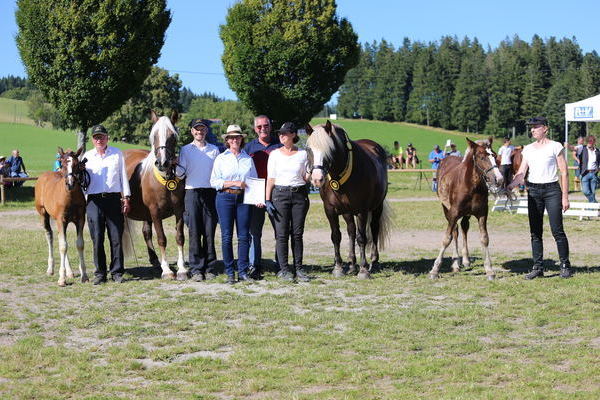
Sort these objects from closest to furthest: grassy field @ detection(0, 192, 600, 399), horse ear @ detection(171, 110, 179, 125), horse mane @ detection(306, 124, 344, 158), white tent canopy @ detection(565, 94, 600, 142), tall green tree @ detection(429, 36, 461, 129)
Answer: grassy field @ detection(0, 192, 600, 399)
horse mane @ detection(306, 124, 344, 158)
horse ear @ detection(171, 110, 179, 125)
white tent canopy @ detection(565, 94, 600, 142)
tall green tree @ detection(429, 36, 461, 129)

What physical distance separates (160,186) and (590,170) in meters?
15.3

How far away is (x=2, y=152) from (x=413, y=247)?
68.9 meters

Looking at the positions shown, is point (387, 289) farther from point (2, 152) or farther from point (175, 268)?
point (2, 152)

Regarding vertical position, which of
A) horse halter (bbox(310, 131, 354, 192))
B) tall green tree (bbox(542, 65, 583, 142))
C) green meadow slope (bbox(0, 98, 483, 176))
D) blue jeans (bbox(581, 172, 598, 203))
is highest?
tall green tree (bbox(542, 65, 583, 142))

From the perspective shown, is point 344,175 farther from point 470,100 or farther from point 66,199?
point 470,100

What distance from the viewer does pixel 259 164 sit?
36.1ft

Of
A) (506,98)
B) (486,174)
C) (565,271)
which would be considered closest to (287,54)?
(486,174)

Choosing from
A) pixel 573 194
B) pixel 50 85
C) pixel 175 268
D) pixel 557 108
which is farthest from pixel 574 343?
pixel 557 108

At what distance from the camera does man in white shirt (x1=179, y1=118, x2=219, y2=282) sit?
34.3 feet

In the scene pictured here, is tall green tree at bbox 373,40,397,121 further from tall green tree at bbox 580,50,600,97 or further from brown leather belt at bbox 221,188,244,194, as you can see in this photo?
brown leather belt at bbox 221,188,244,194

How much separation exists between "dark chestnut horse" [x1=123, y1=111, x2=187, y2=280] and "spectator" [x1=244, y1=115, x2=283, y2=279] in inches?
40.5

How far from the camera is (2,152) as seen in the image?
75062 millimetres

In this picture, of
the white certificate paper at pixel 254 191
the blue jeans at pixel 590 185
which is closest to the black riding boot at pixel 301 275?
the white certificate paper at pixel 254 191

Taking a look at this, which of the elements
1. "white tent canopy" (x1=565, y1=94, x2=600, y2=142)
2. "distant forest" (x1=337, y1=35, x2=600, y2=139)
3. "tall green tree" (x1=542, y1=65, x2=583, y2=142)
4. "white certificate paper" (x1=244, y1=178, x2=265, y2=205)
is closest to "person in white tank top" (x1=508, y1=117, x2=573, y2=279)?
"white certificate paper" (x1=244, y1=178, x2=265, y2=205)
